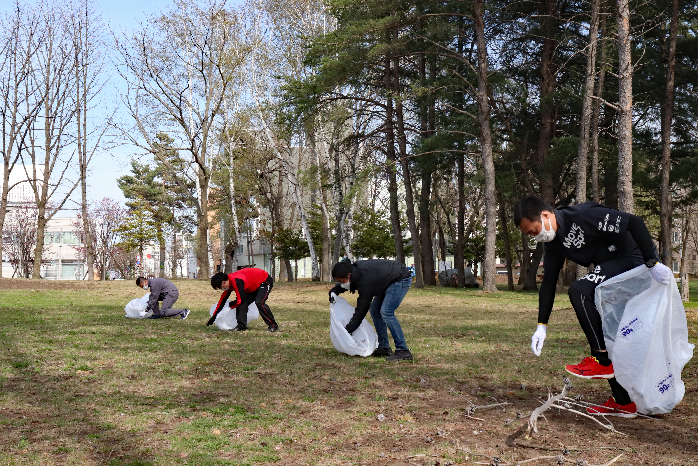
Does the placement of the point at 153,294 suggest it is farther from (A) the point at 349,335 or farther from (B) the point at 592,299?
(B) the point at 592,299

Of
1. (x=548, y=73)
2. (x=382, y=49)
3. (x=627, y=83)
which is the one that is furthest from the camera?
(x=548, y=73)

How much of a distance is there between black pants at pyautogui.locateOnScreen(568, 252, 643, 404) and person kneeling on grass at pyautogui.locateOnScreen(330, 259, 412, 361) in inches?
105

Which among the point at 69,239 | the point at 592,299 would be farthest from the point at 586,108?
the point at 69,239

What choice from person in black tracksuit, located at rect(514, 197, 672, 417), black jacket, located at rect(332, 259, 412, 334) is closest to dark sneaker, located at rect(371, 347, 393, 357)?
black jacket, located at rect(332, 259, 412, 334)

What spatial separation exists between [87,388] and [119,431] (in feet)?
5.99

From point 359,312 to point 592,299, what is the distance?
10.5 feet

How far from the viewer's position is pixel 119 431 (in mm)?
4723

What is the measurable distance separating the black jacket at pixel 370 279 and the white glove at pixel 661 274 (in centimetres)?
339

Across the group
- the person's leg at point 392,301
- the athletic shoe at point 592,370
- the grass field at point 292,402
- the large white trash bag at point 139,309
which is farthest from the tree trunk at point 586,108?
the athletic shoe at point 592,370

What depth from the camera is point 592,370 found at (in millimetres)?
5125

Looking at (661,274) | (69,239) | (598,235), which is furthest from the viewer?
(69,239)

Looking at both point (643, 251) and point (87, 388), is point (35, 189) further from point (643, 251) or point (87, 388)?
point (643, 251)

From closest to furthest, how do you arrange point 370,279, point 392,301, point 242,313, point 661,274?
1. point 661,274
2. point 370,279
3. point 392,301
4. point 242,313

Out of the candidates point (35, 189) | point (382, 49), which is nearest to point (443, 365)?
point (382, 49)
